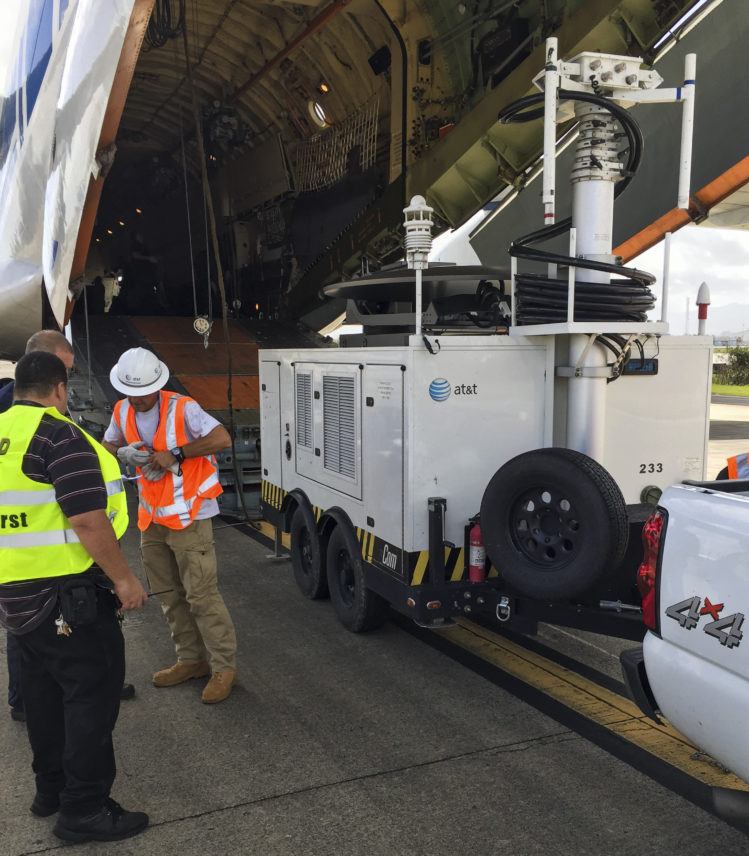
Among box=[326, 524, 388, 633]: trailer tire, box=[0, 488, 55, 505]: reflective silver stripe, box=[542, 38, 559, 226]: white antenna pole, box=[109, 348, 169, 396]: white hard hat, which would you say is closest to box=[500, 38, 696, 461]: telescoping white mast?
box=[542, 38, 559, 226]: white antenna pole

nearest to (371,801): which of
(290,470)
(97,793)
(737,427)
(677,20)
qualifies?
(97,793)

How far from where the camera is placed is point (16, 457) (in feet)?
9.51

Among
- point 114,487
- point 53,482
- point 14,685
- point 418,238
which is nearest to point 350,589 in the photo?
point 14,685

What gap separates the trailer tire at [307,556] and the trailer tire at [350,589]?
0.22m

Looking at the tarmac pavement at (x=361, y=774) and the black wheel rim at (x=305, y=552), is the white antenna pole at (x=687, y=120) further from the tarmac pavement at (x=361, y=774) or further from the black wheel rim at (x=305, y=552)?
the black wheel rim at (x=305, y=552)

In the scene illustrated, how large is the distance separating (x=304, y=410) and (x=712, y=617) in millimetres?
4193

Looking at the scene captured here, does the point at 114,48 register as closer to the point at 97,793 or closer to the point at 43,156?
the point at 43,156

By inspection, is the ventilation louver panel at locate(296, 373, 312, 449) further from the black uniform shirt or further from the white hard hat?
the black uniform shirt

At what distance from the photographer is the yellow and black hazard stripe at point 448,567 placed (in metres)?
4.46

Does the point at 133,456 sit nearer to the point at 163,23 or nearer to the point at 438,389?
the point at 438,389

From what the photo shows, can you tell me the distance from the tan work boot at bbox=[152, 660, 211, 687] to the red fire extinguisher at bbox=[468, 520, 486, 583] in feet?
5.79

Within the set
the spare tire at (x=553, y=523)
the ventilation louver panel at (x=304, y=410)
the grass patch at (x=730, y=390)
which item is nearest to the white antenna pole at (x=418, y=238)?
the spare tire at (x=553, y=523)

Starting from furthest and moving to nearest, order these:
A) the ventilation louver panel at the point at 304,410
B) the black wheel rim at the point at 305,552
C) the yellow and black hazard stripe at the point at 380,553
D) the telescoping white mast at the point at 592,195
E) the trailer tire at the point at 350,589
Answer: the black wheel rim at the point at 305,552 < the ventilation louver panel at the point at 304,410 < the trailer tire at the point at 350,589 < the yellow and black hazard stripe at the point at 380,553 < the telescoping white mast at the point at 592,195

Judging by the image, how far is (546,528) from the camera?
4.06 meters
